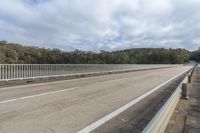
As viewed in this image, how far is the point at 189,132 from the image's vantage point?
220 inches

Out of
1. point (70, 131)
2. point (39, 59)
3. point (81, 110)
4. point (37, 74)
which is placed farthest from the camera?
point (39, 59)

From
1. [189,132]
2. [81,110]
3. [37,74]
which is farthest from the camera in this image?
[37,74]

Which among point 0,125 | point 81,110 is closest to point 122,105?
point 81,110

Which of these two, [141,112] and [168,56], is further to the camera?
[168,56]

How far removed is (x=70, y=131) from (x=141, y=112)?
303cm

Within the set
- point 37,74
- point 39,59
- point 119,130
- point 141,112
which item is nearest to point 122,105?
point 141,112

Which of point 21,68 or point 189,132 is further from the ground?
point 21,68

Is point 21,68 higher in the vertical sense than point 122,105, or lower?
higher

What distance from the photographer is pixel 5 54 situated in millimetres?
46812

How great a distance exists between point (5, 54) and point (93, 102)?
43.0 m

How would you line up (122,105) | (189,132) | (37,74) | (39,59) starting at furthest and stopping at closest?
1. (39,59)
2. (37,74)
3. (122,105)
4. (189,132)

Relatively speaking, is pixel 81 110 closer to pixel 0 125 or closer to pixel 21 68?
pixel 0 125

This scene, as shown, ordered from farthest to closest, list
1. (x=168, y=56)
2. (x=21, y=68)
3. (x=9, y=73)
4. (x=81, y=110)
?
1. (x=168, y=56)
2. (x=21, y=68)
3. (x=9, y=73)
4. (x=81, y=110)

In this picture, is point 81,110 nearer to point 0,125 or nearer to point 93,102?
point 93,102
